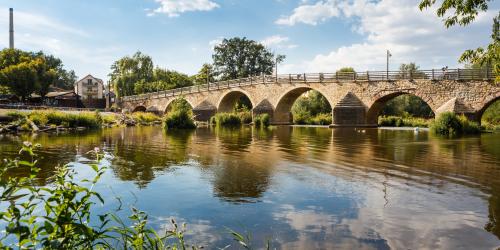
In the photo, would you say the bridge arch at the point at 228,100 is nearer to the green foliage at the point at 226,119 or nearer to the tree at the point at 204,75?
the green foliage at the point at 226,119

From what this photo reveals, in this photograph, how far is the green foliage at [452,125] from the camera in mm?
27906

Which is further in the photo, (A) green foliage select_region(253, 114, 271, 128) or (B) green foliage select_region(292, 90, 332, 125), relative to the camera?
(B) green foliage select_region(292, 90, 332, 125)

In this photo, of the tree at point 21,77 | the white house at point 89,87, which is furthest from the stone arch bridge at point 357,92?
the white house at point 89,87

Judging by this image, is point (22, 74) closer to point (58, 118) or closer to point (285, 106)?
point (58, 118)

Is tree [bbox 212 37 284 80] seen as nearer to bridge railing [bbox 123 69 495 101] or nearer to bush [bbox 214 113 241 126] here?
bridge railing [bbox 123 69 495 101]

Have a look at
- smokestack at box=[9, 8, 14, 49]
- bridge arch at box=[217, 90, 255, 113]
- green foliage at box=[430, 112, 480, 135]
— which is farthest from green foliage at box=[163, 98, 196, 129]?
smokestack at box=[9, 8, 14, 49]

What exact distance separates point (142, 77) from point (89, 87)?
13.9 metres

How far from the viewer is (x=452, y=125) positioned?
28.0 meters

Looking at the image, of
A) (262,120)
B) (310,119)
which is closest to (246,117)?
(262,120)

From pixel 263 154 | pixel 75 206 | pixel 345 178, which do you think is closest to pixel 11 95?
pixel 263 154

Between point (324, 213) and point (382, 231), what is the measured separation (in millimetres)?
1196

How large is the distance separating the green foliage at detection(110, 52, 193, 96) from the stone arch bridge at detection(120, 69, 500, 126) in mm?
17384

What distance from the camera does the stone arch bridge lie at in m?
31.0

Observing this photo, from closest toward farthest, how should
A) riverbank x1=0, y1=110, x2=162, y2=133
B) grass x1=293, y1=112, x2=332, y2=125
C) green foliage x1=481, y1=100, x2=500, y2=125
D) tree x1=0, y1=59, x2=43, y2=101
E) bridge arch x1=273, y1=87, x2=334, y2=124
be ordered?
riverbank x1=0, y1=110, x2=162, y2=133, green foliage x1=481, y1=100, x2=500, y2=125, bridge arch x1=273, y1=87, x2=334, y2=124, grass x1=293, y1=112, x2=332, y2=125, tree x1=0, y1=59, x2=43, y2=101
